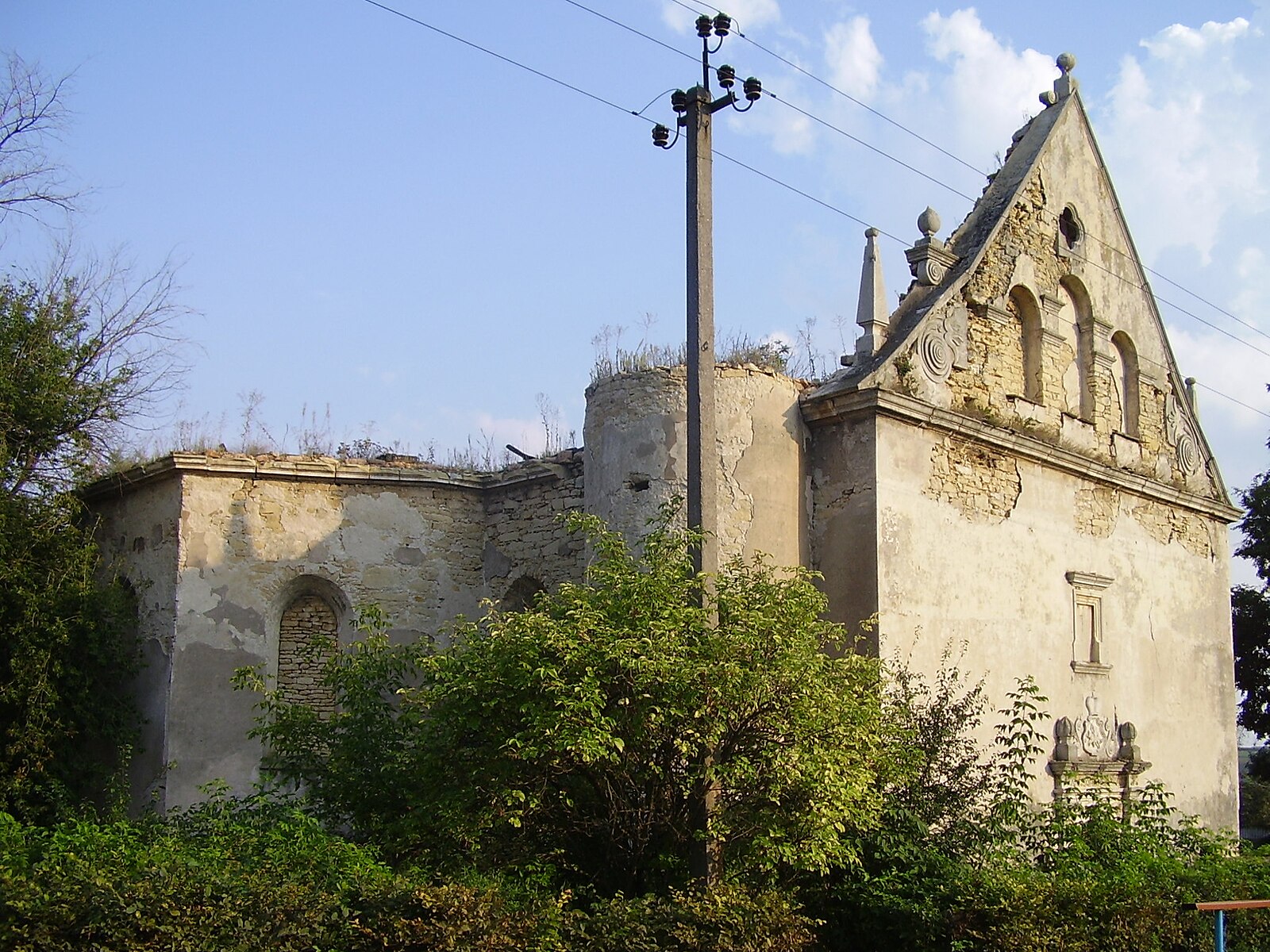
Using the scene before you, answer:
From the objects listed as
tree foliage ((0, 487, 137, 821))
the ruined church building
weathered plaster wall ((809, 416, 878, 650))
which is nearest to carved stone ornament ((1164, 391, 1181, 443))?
the ruined church building

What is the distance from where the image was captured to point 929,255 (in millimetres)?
16016

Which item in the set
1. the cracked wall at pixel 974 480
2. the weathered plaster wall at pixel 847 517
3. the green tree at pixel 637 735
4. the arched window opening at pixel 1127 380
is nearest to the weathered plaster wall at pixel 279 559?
the weathered plaster wall at pixel 847 517

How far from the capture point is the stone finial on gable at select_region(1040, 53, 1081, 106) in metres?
19.1

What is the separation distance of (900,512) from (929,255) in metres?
3.61

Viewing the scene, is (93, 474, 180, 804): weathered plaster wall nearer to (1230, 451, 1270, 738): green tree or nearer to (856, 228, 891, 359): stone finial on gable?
(856, 228, 891, 359): stone finial on gable

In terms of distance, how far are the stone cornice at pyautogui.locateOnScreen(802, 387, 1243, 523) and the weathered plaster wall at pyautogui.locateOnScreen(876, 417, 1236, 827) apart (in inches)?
5.3

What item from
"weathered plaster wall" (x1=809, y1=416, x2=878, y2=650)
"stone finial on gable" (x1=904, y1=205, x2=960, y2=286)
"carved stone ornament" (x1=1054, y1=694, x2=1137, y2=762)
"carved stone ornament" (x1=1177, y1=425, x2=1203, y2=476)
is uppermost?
"stone finial on gable" (x1=904, y1=205, x2=960, y2=286)

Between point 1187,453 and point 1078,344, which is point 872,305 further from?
point 1187,453

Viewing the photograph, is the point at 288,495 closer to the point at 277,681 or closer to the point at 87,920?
the point at 277,681

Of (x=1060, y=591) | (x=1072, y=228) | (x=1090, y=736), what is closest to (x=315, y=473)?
(x=1060, y=591)

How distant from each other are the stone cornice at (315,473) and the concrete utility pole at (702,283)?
488 centimetres

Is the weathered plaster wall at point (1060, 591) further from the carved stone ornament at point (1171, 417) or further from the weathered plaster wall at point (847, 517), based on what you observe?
the carved stone ornament at point (1171, 417)

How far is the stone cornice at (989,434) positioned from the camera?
47.1ft

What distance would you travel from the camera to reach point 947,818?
12.4 metres
